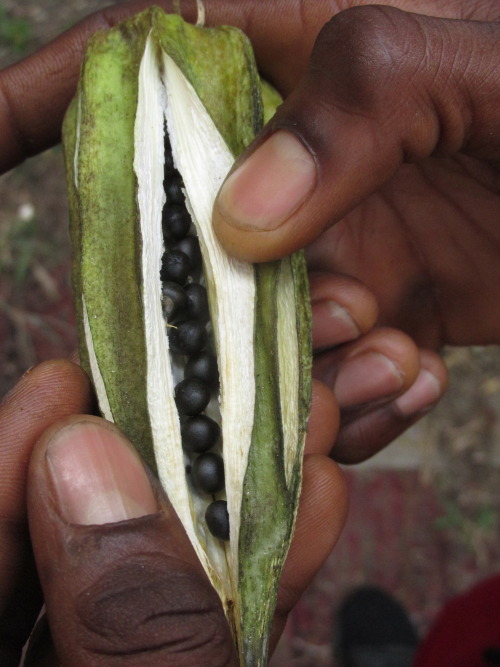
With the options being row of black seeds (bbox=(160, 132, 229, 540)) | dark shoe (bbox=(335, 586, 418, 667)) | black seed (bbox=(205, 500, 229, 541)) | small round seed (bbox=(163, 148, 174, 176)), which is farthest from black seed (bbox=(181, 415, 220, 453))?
dark shoe (bbox=(335, 586, 418, 667))

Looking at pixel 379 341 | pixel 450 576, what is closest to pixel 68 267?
pixel 379 341

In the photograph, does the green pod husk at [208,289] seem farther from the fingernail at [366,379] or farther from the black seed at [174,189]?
the fingernail at [366,379]

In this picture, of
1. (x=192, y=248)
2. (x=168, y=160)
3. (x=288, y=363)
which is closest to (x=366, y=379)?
(x=288, y=363)

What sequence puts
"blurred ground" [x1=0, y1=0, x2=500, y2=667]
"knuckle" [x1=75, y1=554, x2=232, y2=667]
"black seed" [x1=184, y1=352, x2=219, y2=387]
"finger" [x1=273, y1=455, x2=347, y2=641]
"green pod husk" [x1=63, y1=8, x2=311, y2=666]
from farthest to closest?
1. "blurred ground" [x1=0, y1=0, x2=500, y2=667]
2. "finger" [x1=273, y1=455, x2=347, y2=641]
3. "black seed" [x1=184, y1=352, x2=219, y2=387]
4. "green pod husk" [x1=63, y1=8, x2=311, y2=666]
5. "knuckle" [x1=75, y1=554, x2=232, y2=667]

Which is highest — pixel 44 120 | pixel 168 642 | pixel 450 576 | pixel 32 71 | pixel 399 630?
pixel 32 71

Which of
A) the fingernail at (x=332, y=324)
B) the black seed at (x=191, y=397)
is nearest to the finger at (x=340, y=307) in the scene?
the fingernail at (x=332, y=324)

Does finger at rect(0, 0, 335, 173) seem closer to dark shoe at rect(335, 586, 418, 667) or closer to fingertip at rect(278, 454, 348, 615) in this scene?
fingertip at rect(278, 454, 348, 615)

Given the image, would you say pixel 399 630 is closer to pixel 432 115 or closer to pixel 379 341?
A: pixel 379 341
